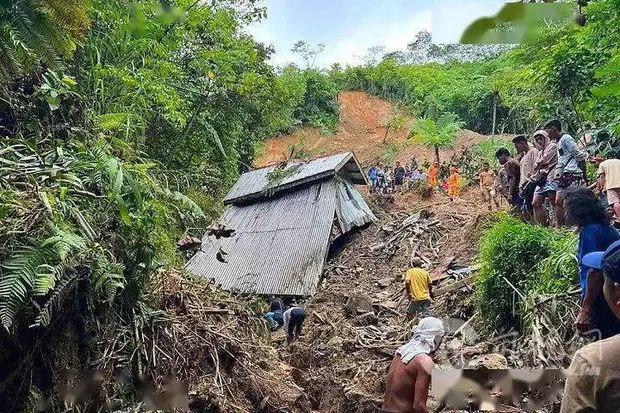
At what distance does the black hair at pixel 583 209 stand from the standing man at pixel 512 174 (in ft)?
15.9

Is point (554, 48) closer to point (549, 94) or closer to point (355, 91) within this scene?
point (549, 94)

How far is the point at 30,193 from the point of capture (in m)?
3.64

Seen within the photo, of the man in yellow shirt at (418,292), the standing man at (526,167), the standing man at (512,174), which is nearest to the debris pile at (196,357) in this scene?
the man in yellow shirt at (418,292)

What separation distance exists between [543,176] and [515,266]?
1396 millimetres

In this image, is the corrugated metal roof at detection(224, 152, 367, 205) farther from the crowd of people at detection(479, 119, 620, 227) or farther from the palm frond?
the palm frond

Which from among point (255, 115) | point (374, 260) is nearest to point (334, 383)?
point (374, 260)

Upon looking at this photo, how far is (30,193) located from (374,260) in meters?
11.4

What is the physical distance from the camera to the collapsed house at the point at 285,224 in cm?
1330

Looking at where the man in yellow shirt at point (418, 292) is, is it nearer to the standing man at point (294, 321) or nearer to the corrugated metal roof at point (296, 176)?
the standing man at point (294, 321)

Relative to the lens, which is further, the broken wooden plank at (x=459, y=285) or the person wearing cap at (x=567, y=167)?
the broken wooden plank at (x=459, y=285)

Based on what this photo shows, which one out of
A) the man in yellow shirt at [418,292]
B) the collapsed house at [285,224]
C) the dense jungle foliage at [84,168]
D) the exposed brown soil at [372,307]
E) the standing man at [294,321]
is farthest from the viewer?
the collapsed house at [285,224]

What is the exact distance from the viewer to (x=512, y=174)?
904 centimetres

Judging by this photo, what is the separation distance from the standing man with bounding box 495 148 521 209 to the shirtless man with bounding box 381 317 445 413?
5.55 m

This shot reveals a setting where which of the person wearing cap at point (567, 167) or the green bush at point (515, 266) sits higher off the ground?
the person wearing cap at point (567, 167)
